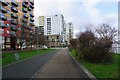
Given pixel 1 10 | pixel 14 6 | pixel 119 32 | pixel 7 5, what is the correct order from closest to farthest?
1. pixel 119 32
2. pixel 1 10
3. pixel 7 5
4. pixel 14 6

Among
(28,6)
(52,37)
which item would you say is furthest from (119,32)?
(52,37)

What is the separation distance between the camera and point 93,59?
2450cm

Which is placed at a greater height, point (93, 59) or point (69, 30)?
point (69, 30)

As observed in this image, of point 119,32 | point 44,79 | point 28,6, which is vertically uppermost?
point 28,6

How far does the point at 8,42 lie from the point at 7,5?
43.4 ft

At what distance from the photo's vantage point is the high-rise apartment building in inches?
2965

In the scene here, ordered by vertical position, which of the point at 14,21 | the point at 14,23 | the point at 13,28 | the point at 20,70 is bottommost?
the point at 20,70

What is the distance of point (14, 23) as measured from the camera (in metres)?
90.8

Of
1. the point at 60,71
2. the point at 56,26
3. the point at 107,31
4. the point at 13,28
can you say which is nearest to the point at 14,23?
the point at 13,28

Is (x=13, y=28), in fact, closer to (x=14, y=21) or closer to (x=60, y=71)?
(x=14, y=21)

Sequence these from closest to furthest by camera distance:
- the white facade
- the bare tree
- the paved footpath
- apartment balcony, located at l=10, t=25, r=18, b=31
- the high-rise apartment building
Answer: the paved footpath → the bare tree → the high-rise apartment building → apartment balcony, located at l=10, t=25, r=18, b=31 → the white facade

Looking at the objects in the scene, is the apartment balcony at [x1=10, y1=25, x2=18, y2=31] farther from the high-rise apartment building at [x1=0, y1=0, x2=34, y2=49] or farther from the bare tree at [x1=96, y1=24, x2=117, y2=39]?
the bare tree at [x1=96, y1=24, x2=117, y2=39]

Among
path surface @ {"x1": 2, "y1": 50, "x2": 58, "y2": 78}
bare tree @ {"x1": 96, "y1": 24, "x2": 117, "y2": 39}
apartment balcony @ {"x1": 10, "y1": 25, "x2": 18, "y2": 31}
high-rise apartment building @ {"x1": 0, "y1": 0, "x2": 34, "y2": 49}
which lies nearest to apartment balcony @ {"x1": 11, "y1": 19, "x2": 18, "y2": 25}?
high-rise apartment building @ {"x1": 0, "y1": 0, "x2": 34, "y2": 49}

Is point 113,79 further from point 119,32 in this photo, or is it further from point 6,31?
point 6,31
